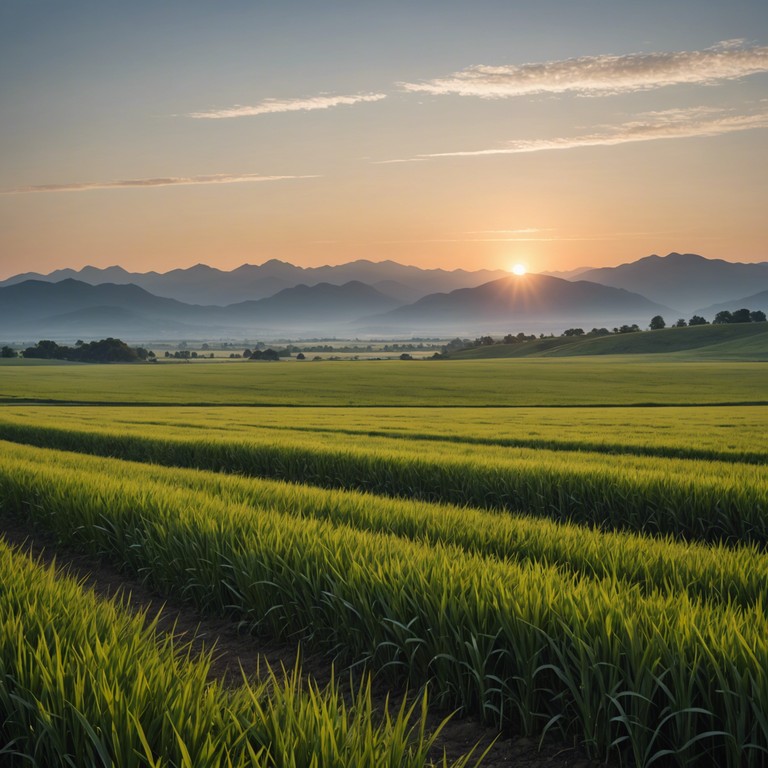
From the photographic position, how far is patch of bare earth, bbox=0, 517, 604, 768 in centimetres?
486

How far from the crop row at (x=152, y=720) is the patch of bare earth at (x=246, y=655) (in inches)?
16.6

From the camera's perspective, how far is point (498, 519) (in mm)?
9883

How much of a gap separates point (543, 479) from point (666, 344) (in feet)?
491

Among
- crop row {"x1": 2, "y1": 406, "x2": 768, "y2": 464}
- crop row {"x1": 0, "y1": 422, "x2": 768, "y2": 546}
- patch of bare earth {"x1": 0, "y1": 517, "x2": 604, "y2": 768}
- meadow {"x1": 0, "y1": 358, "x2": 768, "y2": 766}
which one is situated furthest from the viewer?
crop row {"x1": 2, "y1": 406, "x2": 768, "y2": 464}

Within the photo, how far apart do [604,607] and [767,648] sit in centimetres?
111

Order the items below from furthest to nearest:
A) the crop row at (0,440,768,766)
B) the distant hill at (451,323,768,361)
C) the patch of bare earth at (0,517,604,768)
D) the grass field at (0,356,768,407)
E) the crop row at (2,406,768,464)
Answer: the distant hill at (451,323,768,361) < the grass field at (0,356,768,407) < the crop row at (2,406,768,464) < the patch of bare earth at (0,517,604,768) < the crop row at (0,440,768,766)

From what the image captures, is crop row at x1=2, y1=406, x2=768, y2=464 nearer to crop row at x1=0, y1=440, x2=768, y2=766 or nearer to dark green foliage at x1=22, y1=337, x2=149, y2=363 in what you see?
crop row at x1=0, y1=440, x2=768, y2=766

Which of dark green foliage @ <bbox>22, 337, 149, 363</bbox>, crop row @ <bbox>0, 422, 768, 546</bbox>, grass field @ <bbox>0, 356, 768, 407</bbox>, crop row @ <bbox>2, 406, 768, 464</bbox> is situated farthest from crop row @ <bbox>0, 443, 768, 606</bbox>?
dark green foliage @ <bbox>22, 337, 149, 363</bbox>

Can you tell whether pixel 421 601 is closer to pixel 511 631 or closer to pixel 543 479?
pixel 511 631

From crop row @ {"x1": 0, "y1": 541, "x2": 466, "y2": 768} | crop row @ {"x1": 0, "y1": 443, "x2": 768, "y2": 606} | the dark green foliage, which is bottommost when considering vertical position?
crop row @ {"x1": 0, "y1": 443, "x2": 768, "y2": 606}

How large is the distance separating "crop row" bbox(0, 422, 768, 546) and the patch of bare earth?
6011 millimetres

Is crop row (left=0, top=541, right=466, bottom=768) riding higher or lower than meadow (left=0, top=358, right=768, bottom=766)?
higher

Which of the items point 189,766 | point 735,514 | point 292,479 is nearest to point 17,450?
point 292,479

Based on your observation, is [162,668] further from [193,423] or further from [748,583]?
[193,423]
